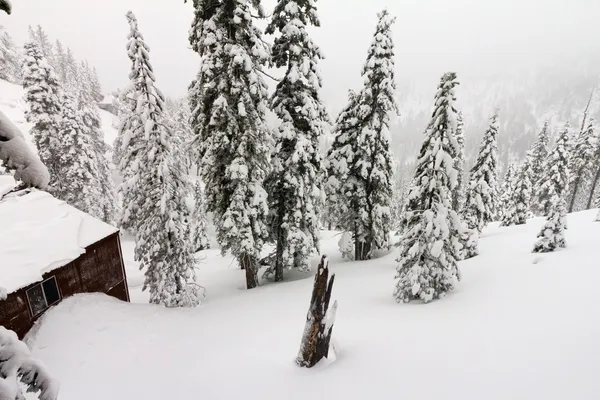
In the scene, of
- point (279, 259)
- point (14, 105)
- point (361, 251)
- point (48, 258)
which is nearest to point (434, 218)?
point (279, 259)

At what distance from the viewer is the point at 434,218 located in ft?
38.5

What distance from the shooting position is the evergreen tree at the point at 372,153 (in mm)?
17375

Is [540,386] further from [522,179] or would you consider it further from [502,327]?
[522,179]

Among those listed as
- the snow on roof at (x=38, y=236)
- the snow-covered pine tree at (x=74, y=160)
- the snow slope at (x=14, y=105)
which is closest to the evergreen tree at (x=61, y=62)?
the snow slope at (x=14, y=105)

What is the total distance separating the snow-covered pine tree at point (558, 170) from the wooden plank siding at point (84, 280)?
41.7 meters

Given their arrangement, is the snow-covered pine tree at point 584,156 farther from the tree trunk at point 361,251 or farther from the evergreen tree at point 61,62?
the evergreen tree at point 61,62

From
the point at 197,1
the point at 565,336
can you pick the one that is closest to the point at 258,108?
the point at 197,1

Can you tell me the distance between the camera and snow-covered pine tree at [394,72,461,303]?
11.3 m

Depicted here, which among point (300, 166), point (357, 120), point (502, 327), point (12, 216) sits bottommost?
point (502, 327)

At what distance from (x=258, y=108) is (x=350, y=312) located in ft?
31.6

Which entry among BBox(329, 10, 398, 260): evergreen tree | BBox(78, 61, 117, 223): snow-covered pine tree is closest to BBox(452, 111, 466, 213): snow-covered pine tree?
BBox(329, 10, 398, 260): evergreen tree

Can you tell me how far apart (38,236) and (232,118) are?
9339 mm

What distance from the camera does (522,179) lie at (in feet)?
117

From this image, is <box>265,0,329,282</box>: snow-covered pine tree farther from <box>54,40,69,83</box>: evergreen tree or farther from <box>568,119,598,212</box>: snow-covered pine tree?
<box>54,40,69,83</box>: evergreen tree
